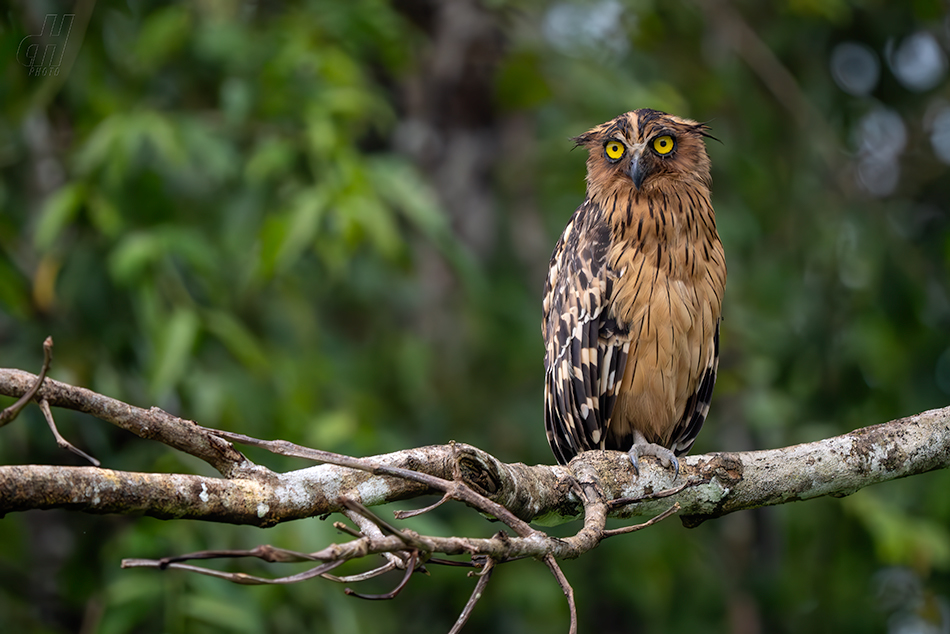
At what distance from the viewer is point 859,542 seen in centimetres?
493

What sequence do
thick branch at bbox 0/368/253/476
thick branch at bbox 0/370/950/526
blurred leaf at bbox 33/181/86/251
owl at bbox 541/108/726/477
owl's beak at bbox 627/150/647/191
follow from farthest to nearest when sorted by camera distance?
blurred leaf at bbox 33/181/86/251 < owl at bbox 541/108/726/477 < owl's beak at bbox 627/150/647/191 < thick branch at bbox 0/368/253/476 < thick branch at bbox 0/370/950/526

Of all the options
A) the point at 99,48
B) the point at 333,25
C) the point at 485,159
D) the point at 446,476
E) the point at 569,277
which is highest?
the point at 485,159

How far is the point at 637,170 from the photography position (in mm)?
3215

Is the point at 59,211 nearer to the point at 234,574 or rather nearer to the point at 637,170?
the point at 637,170

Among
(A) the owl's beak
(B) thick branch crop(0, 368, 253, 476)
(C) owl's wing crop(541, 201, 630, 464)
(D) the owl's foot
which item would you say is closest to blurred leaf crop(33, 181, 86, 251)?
(C) owl's wing crop(541, 201, 630, 464)

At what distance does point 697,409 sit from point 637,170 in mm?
1146

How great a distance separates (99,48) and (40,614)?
280 centimetres

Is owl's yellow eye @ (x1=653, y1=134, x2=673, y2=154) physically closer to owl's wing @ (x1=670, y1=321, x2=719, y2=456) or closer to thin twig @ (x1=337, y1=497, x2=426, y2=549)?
owl's wing @ (x1=670, y1=321, x2=719, y2=456)

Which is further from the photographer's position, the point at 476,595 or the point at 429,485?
the point at 429,485

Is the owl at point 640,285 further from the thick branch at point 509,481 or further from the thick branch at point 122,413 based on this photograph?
the thick branch at point 122,413

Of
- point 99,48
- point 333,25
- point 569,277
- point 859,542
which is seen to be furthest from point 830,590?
point 99,48

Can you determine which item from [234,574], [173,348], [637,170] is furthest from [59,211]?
[234,574]

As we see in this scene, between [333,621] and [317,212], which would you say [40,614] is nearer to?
[333,621]

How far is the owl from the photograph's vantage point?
3.31 meters
